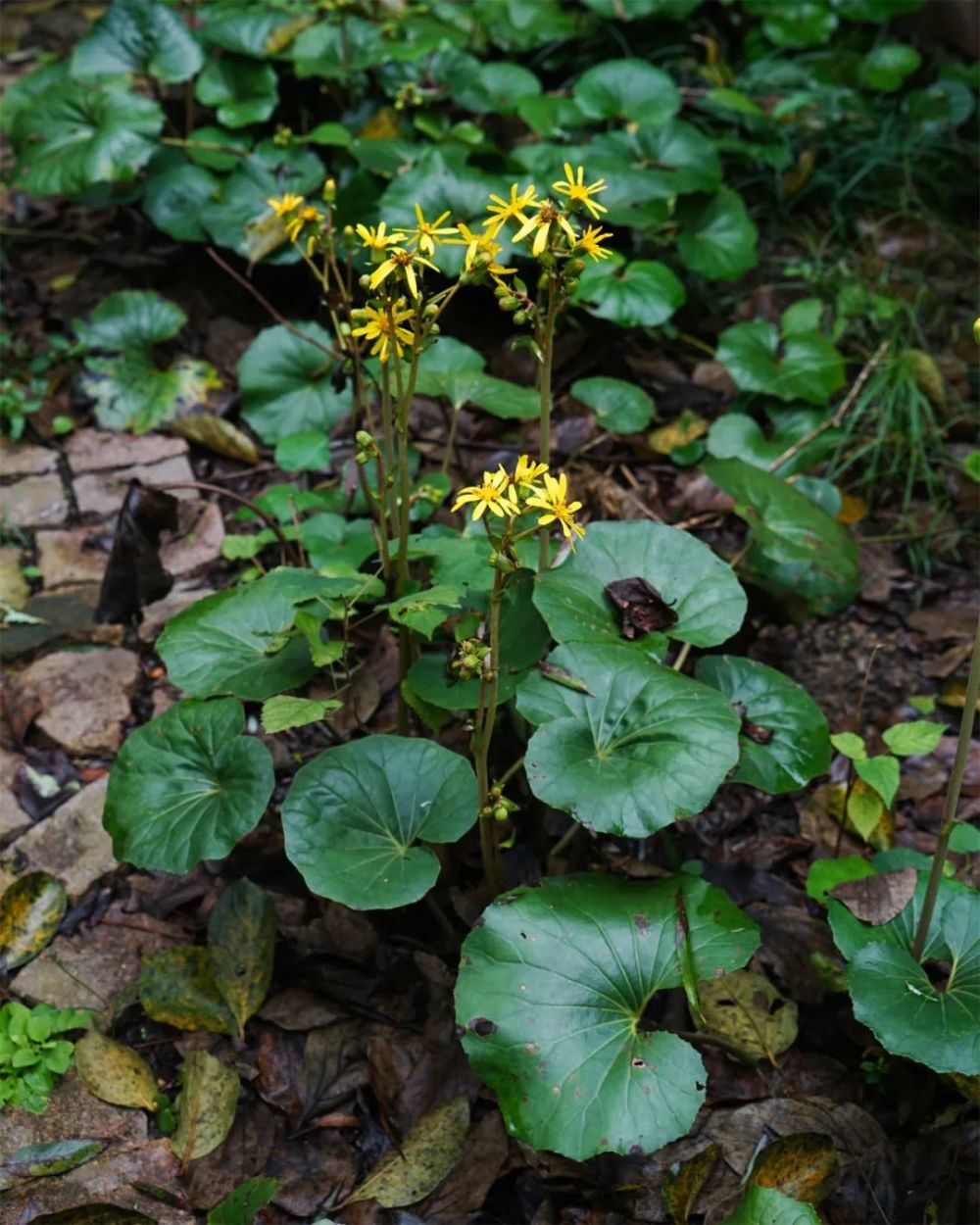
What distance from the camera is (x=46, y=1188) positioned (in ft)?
6.47

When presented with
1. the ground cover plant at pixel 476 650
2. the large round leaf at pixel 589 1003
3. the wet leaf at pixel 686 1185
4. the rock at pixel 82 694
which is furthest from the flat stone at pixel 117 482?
the wet leaf at pixel 686 1185

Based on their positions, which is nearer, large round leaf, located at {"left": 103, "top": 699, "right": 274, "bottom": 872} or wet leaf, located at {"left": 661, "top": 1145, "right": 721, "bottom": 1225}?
wet leaf, located at {"left": 661, "top": 1145, "right": 721, "bottom": 1225}

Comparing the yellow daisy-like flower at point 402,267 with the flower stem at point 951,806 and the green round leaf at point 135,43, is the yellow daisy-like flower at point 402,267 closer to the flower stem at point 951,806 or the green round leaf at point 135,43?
the flower stem at point 951,806

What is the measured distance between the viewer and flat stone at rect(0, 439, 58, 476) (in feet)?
11.6

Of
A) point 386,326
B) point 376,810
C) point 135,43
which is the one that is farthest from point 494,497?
point 135,43

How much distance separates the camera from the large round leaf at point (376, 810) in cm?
200

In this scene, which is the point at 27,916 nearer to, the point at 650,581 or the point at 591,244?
the point at 650,581

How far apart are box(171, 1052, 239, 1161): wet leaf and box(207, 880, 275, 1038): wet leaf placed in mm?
99

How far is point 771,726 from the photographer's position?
2.36m

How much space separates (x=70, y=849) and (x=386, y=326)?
139 centimetres

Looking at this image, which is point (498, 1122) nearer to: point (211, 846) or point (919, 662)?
point (211, 846)

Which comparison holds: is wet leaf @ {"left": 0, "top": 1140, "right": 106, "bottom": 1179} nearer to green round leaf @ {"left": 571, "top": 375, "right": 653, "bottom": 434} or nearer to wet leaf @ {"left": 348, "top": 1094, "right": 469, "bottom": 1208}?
wet leaf @ {"left": 348, "top": 1094, "right": 469, "bottom": 1208}

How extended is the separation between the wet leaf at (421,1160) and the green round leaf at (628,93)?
10.9ft

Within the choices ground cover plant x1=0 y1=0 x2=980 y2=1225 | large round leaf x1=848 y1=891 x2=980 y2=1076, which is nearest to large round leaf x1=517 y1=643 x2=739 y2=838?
ground cover plant x1=0 y1=0 x2=980 y2=1225
